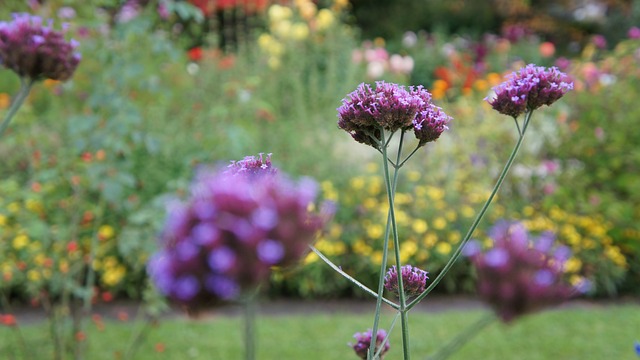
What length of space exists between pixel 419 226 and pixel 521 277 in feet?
15.4

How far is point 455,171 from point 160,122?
2.33m

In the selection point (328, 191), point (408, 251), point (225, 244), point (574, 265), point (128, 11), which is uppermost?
→ point (128, 11)

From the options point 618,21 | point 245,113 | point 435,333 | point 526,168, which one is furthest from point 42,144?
point 618,21

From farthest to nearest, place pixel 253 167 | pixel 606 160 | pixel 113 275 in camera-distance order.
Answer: pixel 606 160, pixel 113 275, pixel 253 167

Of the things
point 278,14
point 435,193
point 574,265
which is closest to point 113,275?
point 435,193

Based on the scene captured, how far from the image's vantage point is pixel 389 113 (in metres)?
1.18

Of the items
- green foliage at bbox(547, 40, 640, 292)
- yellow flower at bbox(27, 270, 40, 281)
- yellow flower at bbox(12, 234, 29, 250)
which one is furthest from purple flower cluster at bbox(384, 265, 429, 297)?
green foliage at bbox(547, 40, 640, 292)

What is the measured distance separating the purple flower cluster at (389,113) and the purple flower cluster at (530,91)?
11 cm

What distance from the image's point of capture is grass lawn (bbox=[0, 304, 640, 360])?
4184 millimetres

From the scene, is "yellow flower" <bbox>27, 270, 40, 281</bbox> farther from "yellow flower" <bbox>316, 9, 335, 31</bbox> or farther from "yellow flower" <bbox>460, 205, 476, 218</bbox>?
"yellow flower" <bbox>316, 9, 335, 31</bbox>

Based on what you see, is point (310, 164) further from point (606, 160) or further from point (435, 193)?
point (606, 160)

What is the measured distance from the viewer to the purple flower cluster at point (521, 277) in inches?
30.6

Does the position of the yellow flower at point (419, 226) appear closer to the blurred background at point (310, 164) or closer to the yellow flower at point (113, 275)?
the blurred background at point (310, 164)

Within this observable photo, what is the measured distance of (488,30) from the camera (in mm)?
17844
